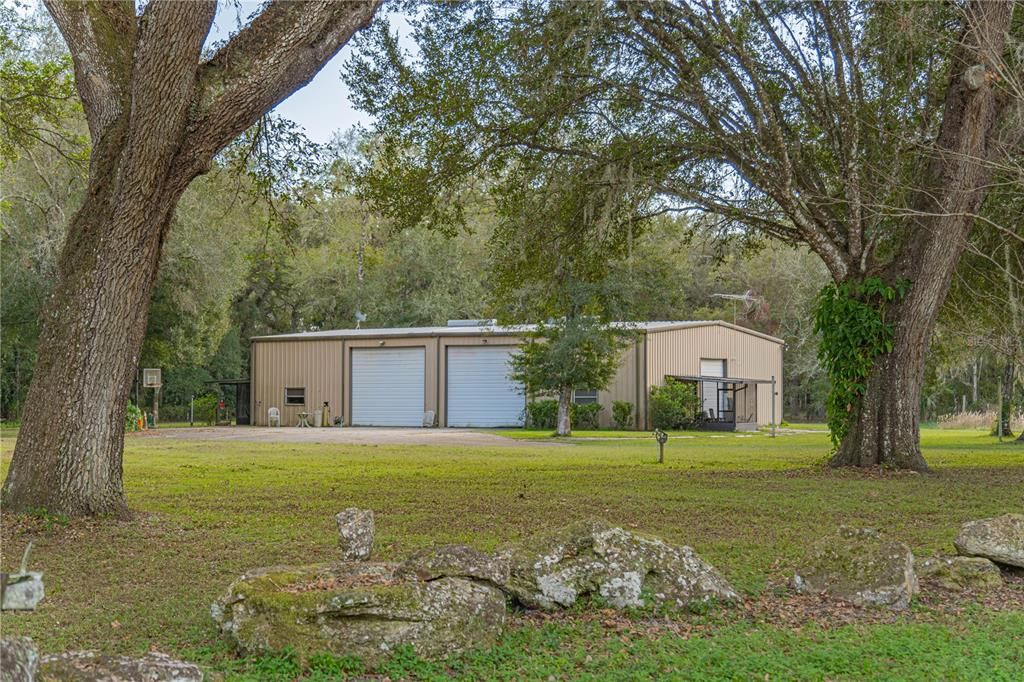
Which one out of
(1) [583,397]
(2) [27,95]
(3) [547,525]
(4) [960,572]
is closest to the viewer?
(4) [960,572]

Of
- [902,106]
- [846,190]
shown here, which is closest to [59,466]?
[846,190]

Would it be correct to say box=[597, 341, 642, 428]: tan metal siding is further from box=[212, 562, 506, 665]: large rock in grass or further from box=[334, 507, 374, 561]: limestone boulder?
box=[212, 562, 506, 665]: large rock in grass

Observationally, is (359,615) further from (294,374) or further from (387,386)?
(294,374)

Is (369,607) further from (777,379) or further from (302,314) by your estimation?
(302,314)

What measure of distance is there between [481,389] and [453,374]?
4.02 ft

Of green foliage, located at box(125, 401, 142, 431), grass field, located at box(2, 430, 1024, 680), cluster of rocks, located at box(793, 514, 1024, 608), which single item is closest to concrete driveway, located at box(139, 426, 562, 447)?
green foliage, located at box(125, 401, 142, 431)

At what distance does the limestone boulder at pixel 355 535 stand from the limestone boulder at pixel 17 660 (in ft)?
9.48

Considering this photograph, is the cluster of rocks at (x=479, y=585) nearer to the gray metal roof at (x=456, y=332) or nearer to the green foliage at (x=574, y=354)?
the green foliage at (x=574, y=354)

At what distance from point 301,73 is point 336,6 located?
0.68 meters

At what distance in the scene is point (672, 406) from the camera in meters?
32.0

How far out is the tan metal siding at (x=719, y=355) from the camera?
33.2 metres

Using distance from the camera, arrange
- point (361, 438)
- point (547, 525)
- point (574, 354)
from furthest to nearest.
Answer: point (574, 354) < point (361, 438) < point (547, 525)

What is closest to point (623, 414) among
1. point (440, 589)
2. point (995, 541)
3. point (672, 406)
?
point (672, 406)

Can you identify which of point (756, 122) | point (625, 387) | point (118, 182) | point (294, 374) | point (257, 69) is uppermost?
point (756, 122)
